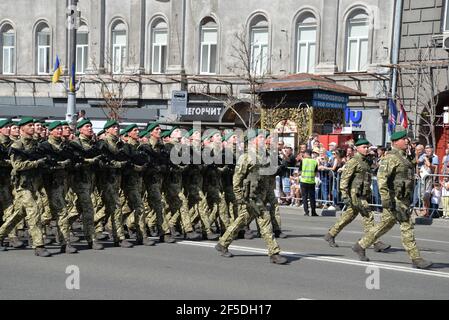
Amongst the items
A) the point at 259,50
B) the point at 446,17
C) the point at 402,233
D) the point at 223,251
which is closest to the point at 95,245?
the point at 223,251

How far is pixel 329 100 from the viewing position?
82.1ft

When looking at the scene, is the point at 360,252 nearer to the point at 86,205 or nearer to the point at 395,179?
the point at 395,179

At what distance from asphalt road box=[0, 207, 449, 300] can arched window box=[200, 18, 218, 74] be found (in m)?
20.0

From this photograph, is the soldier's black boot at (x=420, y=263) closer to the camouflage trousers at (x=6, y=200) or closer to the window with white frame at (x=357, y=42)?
the camouflage trousers at (x=6, y=200)

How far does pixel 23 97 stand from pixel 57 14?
444 centimetres

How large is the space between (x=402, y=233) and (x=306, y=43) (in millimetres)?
20164

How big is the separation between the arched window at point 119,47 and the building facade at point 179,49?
0.05m

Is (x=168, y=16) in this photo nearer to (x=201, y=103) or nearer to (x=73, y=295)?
(x=201, y=103)

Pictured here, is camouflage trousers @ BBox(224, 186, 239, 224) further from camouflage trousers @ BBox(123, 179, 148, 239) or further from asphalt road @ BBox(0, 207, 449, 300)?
camouflage trousers @ BBox(123, 179, 148, 239)

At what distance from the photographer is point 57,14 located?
35.0m

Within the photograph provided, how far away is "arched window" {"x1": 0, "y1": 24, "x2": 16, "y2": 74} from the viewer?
36.7m

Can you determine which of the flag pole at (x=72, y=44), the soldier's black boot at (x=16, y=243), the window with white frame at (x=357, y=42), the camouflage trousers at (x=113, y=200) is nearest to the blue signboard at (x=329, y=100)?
the window with white frame at (x=357, y=42)

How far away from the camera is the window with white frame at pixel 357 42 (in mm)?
27984

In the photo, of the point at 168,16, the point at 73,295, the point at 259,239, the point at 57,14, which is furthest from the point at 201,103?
the point at 73,295
